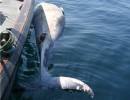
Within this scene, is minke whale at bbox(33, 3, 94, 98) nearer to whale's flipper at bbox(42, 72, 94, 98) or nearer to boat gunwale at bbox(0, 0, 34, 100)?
whale's flipper at bbox(42, 72, 94, 98)

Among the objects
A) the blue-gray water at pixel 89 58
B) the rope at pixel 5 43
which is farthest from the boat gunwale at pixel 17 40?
the blue-gray water at pixel 89 58

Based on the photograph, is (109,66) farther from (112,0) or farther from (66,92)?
(112,0)

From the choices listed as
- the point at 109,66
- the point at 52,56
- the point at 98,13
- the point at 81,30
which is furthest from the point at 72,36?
the point at 98,13

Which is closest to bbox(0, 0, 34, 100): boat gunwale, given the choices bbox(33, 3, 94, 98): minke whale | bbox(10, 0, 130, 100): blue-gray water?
bbox(10, 0, 130, 100): blue-gray water

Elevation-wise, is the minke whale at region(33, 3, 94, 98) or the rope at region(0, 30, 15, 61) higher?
the rope at region(0, 30, 15, 61)

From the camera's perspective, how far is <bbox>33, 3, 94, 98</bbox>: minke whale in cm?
617

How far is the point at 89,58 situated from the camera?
8.13 m

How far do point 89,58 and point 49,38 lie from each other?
1.85 meters

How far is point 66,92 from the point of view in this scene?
6.19 m

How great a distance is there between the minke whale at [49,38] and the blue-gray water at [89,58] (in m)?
0.20

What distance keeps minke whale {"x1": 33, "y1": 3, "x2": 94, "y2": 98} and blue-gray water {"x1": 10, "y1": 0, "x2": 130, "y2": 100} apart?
0.20 meters

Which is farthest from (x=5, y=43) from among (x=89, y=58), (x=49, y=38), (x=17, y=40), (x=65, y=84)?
(x=89, y=58)

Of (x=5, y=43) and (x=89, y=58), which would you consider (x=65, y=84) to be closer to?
(x=5, y=43)

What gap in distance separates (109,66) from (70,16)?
5.40 metres
